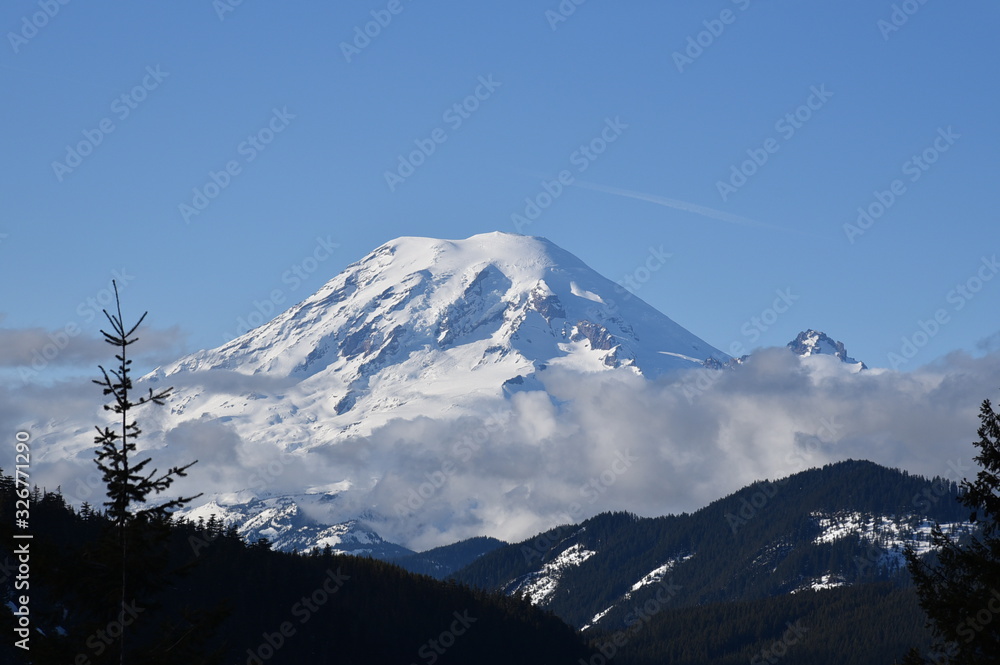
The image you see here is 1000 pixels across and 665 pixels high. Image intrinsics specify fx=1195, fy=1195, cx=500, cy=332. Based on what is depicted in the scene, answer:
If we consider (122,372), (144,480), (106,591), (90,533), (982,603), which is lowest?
(982,603)

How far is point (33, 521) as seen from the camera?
14438 centimetres

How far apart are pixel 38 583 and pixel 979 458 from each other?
72.3 ft

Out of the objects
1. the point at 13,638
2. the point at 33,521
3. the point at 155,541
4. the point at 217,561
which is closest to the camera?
the point at 13,638

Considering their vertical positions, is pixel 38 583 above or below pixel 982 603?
above

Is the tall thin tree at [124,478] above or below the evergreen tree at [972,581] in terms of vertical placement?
above

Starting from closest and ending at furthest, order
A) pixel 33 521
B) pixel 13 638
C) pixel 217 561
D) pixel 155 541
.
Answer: pixel 13 638 < pixel 155 541 < pixel 33 521 < pixel 217 561

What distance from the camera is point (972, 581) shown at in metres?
27.8

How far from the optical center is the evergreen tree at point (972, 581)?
26969 millimetres

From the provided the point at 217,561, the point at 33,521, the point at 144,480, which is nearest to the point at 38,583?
the point at 144,480

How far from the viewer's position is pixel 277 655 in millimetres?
196500

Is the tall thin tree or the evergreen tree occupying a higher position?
the tall thin tree

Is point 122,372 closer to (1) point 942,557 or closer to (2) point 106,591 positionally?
(2) point 106,591

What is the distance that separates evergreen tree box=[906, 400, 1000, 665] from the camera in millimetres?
26969

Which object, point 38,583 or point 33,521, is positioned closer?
point 38,583
